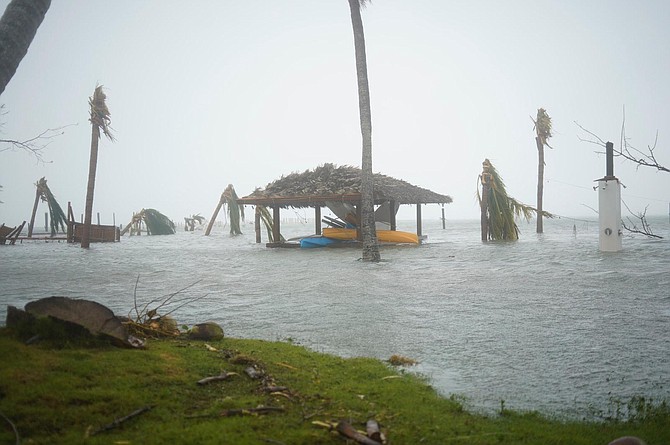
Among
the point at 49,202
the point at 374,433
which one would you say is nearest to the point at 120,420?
the point at 374,433

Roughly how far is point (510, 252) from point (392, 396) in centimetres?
1810

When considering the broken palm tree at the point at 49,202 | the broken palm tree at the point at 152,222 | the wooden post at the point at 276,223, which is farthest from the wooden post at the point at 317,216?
the broken palm tree at the point at 152,222

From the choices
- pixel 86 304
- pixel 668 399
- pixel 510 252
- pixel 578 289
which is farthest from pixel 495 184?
pixel 86 304

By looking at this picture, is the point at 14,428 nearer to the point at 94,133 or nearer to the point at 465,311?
the point at 465,311

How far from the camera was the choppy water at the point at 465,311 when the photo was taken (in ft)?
16.4

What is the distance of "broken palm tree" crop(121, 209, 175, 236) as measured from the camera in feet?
168

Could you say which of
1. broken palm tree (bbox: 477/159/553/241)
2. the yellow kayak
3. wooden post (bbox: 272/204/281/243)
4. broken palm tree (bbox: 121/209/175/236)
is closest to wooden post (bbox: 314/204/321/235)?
wooden post (bbox: 272/204/281/243)

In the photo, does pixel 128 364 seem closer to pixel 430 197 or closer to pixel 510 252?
pixel 510 252

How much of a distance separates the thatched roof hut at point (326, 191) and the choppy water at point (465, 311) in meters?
5.98

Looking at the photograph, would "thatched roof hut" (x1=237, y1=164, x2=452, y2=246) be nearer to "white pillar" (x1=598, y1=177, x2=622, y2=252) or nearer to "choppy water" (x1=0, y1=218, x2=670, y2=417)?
"choppy water" (x1=0, y1=218, x2=670, y2=417)

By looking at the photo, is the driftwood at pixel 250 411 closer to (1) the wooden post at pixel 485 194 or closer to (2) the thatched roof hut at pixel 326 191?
(2) the thatched roof hut at pixel 326 191

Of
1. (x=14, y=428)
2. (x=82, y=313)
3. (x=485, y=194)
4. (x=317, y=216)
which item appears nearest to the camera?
(x=14, y=428)

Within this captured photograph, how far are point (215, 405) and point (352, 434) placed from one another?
1047mm

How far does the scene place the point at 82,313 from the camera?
4375mm
